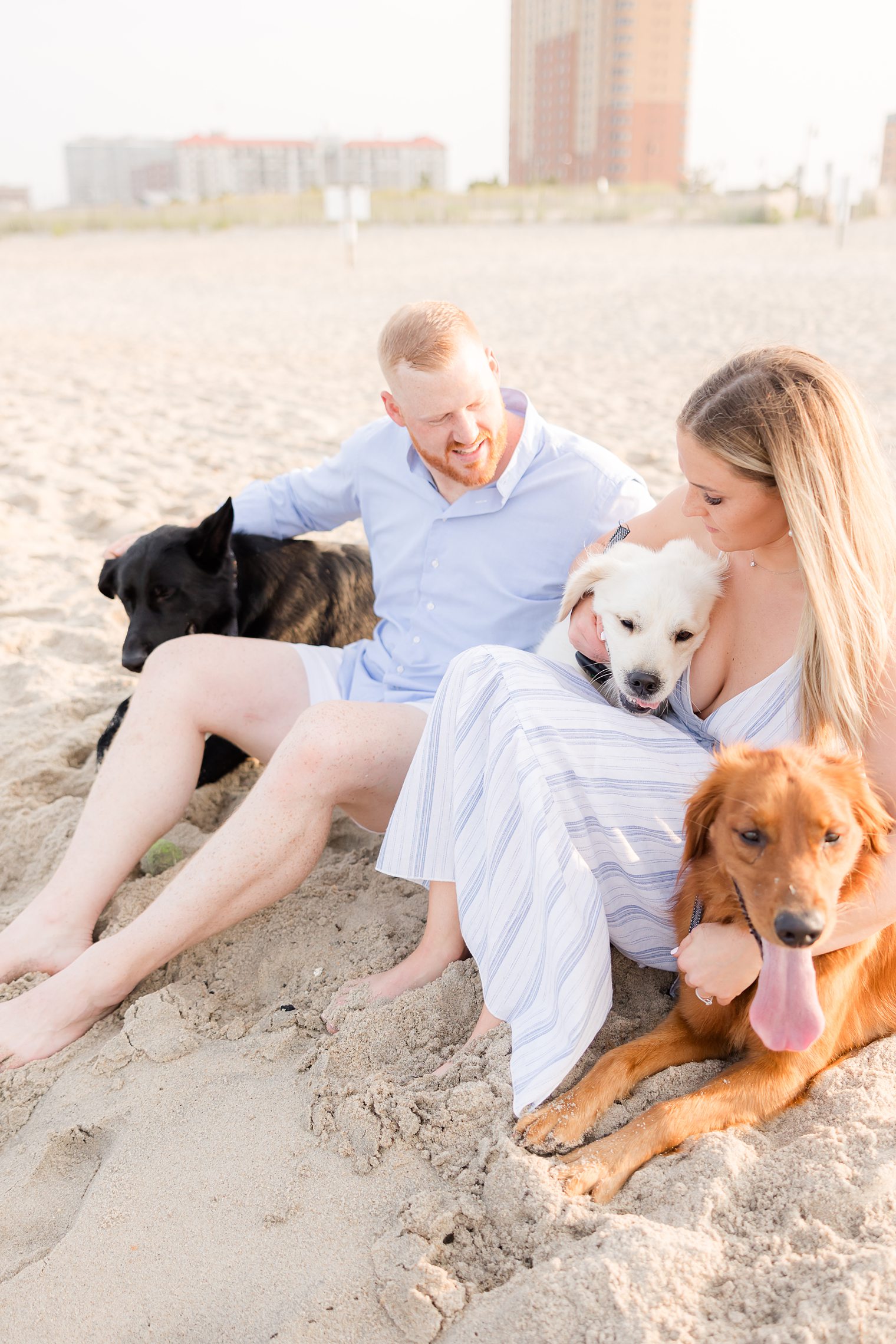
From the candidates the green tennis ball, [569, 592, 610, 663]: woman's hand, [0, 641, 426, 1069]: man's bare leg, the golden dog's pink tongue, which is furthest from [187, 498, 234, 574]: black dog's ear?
the golden dog's pink tongue

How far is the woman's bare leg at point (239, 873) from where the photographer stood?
6.85 feet

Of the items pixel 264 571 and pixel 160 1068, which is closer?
pixel 160 1068

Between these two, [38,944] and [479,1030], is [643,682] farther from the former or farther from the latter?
[38,944]

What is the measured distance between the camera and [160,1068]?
196cm

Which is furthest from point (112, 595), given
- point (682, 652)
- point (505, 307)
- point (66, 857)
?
point (505, 307)

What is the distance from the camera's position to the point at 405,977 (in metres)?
2.10

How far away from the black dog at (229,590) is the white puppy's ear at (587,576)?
1.29 metres

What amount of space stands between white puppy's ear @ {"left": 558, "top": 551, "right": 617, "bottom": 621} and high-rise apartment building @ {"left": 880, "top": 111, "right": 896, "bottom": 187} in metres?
87.5

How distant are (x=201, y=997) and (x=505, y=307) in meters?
11.9

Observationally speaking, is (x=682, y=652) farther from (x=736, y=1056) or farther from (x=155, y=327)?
(x=155, y=327)

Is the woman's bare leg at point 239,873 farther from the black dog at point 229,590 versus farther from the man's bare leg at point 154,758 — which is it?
the black dog at point 229,590

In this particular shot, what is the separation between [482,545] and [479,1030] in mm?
1296

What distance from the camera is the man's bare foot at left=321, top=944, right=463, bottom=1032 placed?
6.81 ft

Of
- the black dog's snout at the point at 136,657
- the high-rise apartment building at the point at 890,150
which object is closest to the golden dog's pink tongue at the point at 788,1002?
the black dog's snout at the point at 136,657
